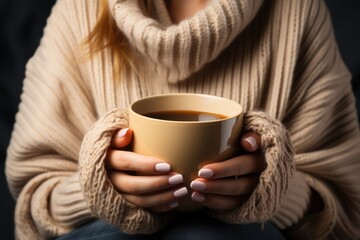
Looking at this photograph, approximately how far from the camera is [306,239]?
2.50ft

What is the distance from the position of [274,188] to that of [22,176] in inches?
16.2

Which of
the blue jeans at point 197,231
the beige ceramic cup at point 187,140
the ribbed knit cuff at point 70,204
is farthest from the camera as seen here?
the ribbed knit cuff at point 70,204

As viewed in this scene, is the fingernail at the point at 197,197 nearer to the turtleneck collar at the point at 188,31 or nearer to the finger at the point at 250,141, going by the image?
the finger at the point at 250,141

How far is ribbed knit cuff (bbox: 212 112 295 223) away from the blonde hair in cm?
27

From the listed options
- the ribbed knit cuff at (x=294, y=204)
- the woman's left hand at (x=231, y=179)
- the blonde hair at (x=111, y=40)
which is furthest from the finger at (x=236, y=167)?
the blonde hair at (x=111, y=40)

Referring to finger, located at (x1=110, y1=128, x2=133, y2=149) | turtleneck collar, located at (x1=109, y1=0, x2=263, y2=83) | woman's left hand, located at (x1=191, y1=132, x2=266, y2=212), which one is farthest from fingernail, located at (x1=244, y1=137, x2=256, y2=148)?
turtleneck collar, located at (x1=109, y1=0, x2=263, y2=83)

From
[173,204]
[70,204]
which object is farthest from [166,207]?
[70,204]

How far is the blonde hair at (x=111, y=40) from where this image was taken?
2.43ft

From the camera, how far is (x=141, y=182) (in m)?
0.49

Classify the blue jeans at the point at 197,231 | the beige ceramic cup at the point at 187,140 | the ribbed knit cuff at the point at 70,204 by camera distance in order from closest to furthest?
the beige ceramic cup at the point at 187,140 → the blue jeans at the point at 197,231 → the ribbed knit cuff at the point at 70,204

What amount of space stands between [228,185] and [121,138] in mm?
109

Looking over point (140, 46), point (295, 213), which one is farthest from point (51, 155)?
point (295, 213)

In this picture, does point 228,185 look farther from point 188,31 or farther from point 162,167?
point 188,31

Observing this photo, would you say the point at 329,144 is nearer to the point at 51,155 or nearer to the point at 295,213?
the point at 295,213
